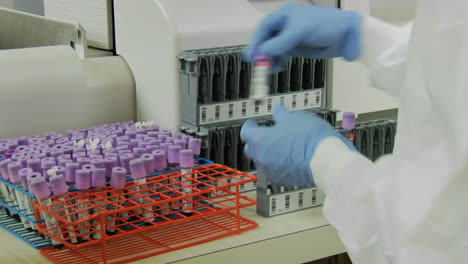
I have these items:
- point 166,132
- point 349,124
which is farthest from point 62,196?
point 349,124

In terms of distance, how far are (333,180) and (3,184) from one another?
0.79 m

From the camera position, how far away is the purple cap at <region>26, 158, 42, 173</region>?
1433 millimetres

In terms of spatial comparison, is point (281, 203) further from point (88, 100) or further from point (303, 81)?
point (88, 100)

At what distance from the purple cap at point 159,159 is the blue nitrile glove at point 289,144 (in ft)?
1.22

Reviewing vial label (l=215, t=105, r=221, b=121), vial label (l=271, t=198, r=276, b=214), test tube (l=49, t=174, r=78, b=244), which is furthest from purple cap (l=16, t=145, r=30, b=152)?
vial label (l=271, t=198, r=276, b=214)

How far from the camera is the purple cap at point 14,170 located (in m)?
1.42

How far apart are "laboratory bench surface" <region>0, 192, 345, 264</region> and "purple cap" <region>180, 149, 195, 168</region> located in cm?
17

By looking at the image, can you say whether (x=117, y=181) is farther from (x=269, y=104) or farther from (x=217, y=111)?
(x=269, y=104)

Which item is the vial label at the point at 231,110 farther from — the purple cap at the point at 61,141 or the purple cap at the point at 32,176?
the purple cap at the point at 32,176

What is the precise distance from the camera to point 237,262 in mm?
1433

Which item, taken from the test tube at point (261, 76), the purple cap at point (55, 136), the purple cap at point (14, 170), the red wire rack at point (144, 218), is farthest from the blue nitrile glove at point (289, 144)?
the purple cap at point (55, 136)

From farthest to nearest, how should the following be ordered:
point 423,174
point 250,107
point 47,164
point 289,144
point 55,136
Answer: point 250,107 → point 55,136 → point 47,164 → point 289,144 → point 423,174

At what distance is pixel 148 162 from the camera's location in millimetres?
1474

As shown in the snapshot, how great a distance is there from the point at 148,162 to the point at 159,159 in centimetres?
3
